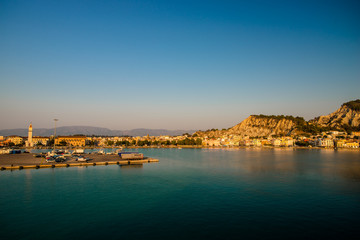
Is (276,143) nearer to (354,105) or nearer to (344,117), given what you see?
(344,117)

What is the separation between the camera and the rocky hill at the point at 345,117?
139 m

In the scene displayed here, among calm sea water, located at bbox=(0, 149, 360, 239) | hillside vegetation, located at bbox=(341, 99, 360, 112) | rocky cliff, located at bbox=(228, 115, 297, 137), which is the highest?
hillside vegetation, located at bbox=(341, 99, 360, 112)

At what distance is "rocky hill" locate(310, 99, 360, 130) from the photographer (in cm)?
13902

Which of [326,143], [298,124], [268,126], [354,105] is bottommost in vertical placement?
[326,143]

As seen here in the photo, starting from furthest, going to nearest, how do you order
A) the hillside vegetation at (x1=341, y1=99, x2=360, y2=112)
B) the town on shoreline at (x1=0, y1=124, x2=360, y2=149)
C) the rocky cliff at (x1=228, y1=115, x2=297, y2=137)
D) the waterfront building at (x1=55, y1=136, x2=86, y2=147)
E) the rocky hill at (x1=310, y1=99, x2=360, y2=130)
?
the rocky cliff at (x1=228, y1=115, x2=297, y2=137) < the hillside vegetation at (x1=341, y1=99, x2=360, y2=112) < the rocky hill at (x1=310, y1=99, x2=360, y2=130) < the waterfront building at (x1=55, y1=136, x2=86, y2=147) < the town on shoreline at (x1=0, y1=124, x2=360, y2=149)

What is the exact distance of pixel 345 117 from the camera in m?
147

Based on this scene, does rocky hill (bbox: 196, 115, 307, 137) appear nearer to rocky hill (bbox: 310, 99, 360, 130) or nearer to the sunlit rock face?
the sunlit rock face

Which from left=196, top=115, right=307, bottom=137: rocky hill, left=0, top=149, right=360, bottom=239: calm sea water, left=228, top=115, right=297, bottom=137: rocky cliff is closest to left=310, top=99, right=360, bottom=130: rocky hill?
left=196, top=115, right=307, bottom=137: rocky hill

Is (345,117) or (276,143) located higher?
(345,117)

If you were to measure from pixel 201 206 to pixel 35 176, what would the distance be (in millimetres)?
21190

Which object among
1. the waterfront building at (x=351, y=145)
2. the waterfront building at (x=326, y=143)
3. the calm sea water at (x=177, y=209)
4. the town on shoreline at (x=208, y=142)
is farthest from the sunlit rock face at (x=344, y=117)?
the calm sea water at (x=177, y=209)

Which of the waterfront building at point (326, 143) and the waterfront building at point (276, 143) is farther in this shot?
the waterfront building at point (276, 143)

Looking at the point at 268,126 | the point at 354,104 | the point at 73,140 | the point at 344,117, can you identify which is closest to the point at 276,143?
the point at 268,126

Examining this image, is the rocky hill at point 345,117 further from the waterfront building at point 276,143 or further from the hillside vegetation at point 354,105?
the waterfront building at point 276,143
